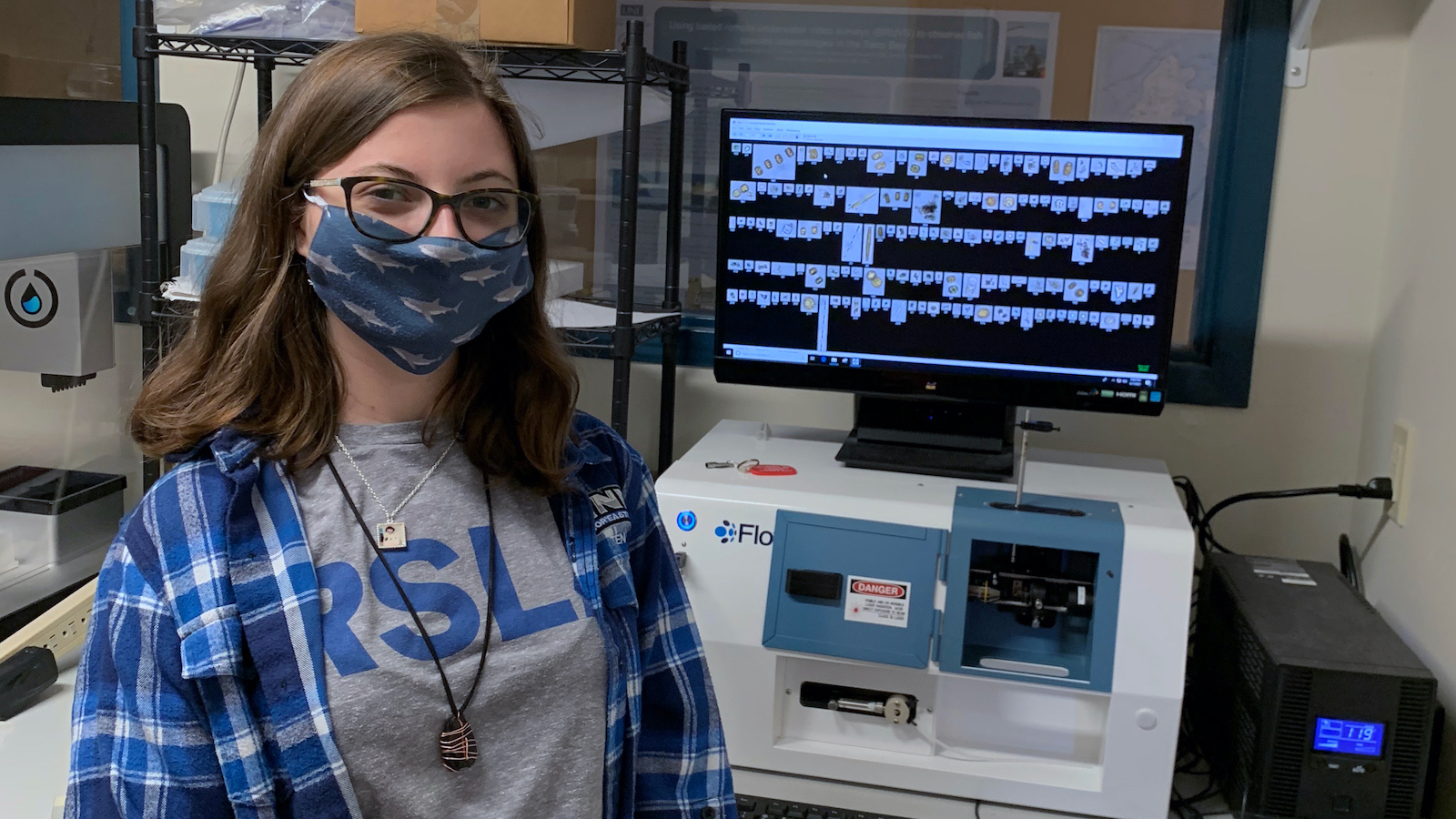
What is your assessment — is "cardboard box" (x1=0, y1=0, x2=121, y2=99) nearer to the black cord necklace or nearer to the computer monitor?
the computer monitor

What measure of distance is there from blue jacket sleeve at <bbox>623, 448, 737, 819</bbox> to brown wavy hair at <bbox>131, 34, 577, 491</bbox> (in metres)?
0.16

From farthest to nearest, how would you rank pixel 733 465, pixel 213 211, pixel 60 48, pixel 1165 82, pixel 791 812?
pixel 60 48 < pixel 1165 82 < pixel 213 211 < pixel 733 465 < pixel 791 812

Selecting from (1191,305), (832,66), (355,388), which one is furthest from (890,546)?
(832,66)

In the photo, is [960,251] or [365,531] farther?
[960,251]

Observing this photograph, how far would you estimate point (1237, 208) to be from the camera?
1728 mm

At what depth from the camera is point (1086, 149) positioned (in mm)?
1482

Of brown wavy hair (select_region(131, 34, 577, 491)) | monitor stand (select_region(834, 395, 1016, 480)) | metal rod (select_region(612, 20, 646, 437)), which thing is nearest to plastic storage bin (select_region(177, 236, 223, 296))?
metal rod (select_region(612, 20, 646, 437))

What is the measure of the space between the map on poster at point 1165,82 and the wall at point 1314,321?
13 cm

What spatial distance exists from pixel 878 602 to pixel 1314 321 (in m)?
0.85

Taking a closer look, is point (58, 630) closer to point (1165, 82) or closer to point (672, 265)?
point (672, 265)

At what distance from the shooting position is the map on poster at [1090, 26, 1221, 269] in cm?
179

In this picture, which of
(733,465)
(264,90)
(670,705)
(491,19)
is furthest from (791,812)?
(264,90)

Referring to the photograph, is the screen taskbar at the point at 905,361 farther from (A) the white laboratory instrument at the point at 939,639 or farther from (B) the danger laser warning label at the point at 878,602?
(B) the danger laser warning label at the point at 878,602

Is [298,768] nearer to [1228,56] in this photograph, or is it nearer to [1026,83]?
[1026,83]
